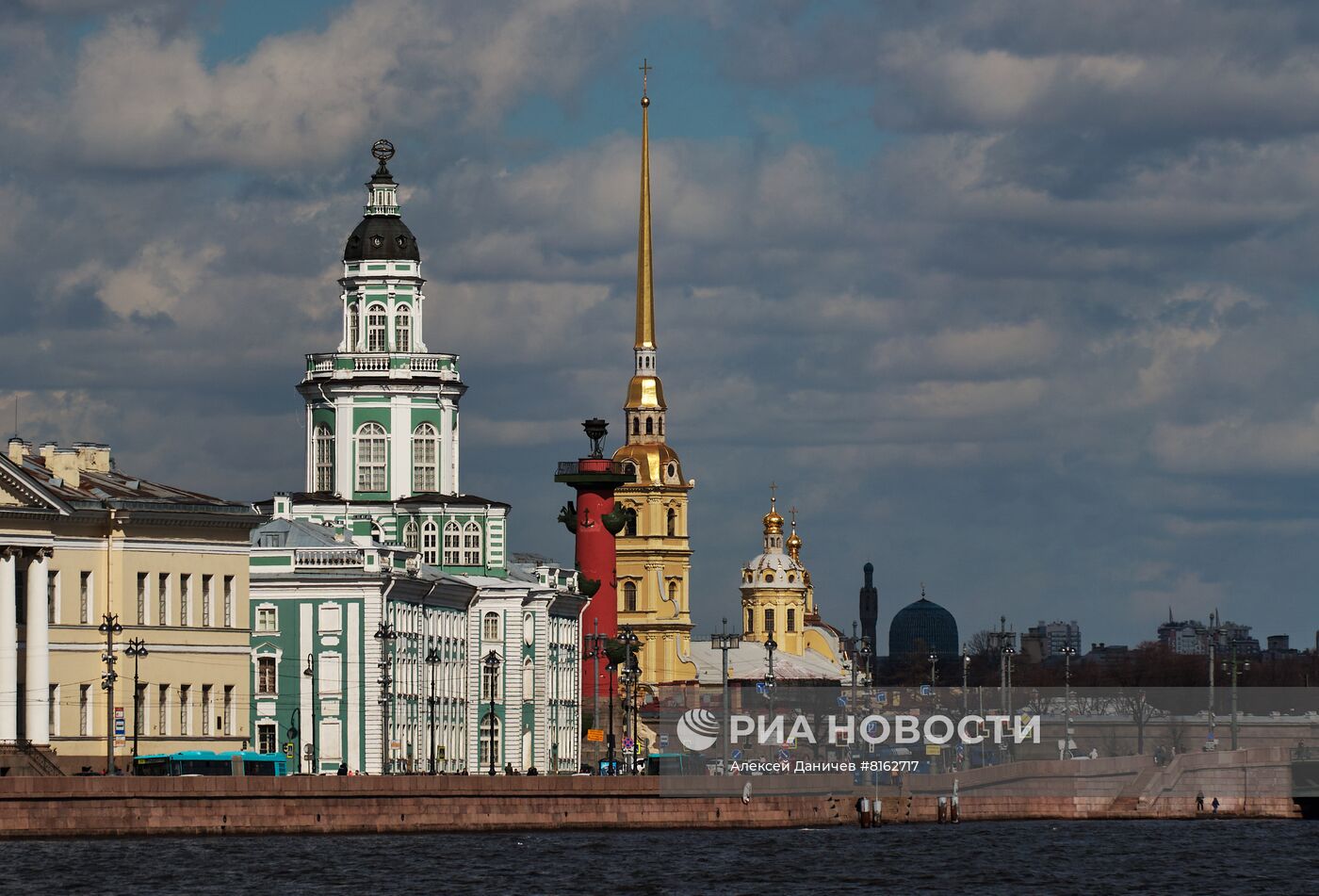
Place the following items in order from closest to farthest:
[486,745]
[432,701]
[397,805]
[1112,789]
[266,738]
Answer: [397,805], [266,738], [432,701], [1112,789], [486,745]

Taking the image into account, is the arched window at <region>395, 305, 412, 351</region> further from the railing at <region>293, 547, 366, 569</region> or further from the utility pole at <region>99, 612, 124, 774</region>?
the utility pole at <region>99, 612, 124, 774</region>

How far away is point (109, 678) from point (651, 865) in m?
17.5

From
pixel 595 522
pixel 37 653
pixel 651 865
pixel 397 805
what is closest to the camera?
pixel 651 865

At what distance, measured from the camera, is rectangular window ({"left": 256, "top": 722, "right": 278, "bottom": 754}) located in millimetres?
128125

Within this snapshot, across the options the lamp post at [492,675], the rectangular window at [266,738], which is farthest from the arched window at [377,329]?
the rectangular window at [266,738]

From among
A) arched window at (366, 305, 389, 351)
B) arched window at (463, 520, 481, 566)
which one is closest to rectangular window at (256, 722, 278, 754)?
arched window at (463, 520, 481, 566)

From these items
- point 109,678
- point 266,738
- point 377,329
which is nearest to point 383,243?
point 377,329

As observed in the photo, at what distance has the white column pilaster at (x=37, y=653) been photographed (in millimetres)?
107688

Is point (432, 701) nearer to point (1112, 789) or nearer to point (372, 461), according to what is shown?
point (372, 461)

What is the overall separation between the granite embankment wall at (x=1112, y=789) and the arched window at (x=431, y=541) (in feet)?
94.3

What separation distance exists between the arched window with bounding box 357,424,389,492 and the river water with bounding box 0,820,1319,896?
44260 millimetres

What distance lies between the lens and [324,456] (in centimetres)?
15762

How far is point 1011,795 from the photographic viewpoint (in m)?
136

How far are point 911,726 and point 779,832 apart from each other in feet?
58.6
